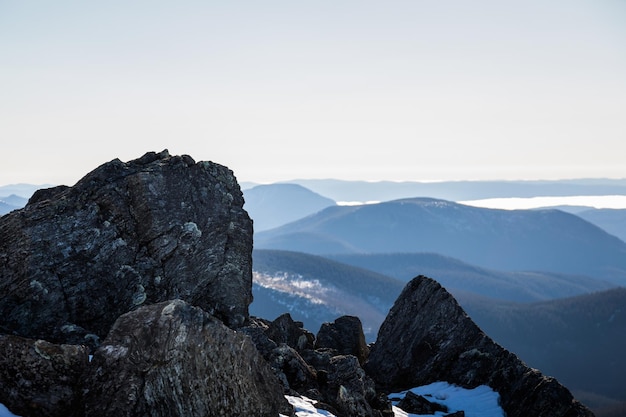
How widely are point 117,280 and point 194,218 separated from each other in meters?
6.93

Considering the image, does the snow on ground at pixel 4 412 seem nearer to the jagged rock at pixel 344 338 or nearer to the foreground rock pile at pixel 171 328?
the foreground rock pile at pixel 171 328

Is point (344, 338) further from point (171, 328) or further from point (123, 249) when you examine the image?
point (171, 328)

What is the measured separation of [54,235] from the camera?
33156 mm

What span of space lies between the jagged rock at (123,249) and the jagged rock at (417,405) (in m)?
13.2

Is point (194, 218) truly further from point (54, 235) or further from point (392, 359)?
point (392, 359)

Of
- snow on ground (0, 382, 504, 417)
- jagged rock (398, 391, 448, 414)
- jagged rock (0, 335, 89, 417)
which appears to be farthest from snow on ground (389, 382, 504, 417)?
jagged rock (0, 335, 89, 417)

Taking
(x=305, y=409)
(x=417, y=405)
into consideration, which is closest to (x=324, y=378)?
(x=305, y=409)

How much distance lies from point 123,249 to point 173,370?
45.0 ft

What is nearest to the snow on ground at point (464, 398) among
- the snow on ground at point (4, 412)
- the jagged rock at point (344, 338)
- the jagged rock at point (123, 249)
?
the jagged rock at point (344, 338)

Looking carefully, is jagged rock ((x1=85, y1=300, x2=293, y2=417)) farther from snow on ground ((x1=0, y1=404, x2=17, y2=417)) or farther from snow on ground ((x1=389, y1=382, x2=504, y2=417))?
snow on ground ((x1=389, y1=382, x2=504, y2=417))

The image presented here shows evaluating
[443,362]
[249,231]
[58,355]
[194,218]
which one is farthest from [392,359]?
[58,355]

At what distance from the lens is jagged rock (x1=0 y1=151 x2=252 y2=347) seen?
31.5 metres

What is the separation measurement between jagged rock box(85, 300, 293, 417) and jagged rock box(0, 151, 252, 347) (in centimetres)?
804

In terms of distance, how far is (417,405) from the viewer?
40000mm
